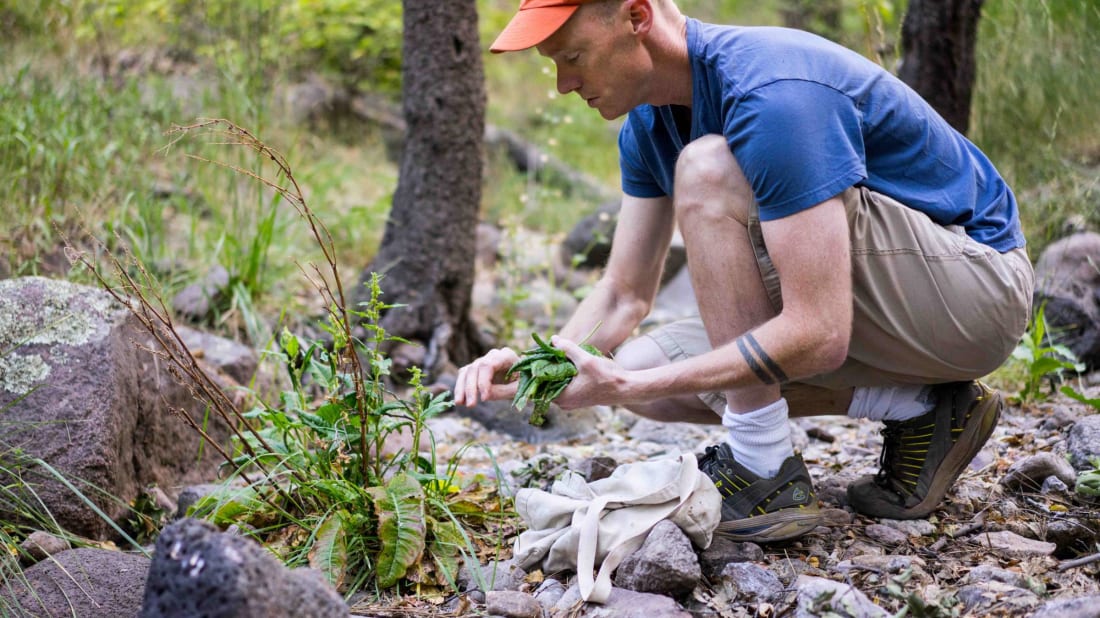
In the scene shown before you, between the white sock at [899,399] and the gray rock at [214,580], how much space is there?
5.25 ft

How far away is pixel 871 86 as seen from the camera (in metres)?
→ 2.27

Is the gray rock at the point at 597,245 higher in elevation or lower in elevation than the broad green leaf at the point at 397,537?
lower

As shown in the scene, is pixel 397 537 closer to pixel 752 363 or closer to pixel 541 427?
pixel 752 363

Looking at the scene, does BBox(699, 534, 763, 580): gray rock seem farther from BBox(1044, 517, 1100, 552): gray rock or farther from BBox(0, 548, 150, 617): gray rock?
BBox(0, 548, 150, 617): gray rock

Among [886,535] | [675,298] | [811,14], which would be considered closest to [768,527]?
[886,535]

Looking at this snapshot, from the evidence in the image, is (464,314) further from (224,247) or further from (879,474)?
(879,474)

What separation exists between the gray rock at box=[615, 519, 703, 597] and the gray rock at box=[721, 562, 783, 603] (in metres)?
0.09

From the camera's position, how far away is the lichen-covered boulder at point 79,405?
8.82ft

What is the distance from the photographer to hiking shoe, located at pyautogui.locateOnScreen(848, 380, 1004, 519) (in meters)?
2.53

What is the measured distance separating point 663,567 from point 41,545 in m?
1.63

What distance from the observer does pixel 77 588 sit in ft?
7.33

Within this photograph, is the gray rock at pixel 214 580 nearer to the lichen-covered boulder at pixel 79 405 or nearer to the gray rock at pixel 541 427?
A: the lichen-covered boulder at pixel 79 405

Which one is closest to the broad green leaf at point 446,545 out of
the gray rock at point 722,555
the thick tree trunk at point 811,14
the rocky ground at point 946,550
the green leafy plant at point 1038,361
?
the rocky ground at point 946,550

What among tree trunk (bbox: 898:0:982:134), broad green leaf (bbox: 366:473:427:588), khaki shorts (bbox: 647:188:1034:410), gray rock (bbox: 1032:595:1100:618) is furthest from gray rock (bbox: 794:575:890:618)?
tree trunk (bbox: 898:0:982:134)
